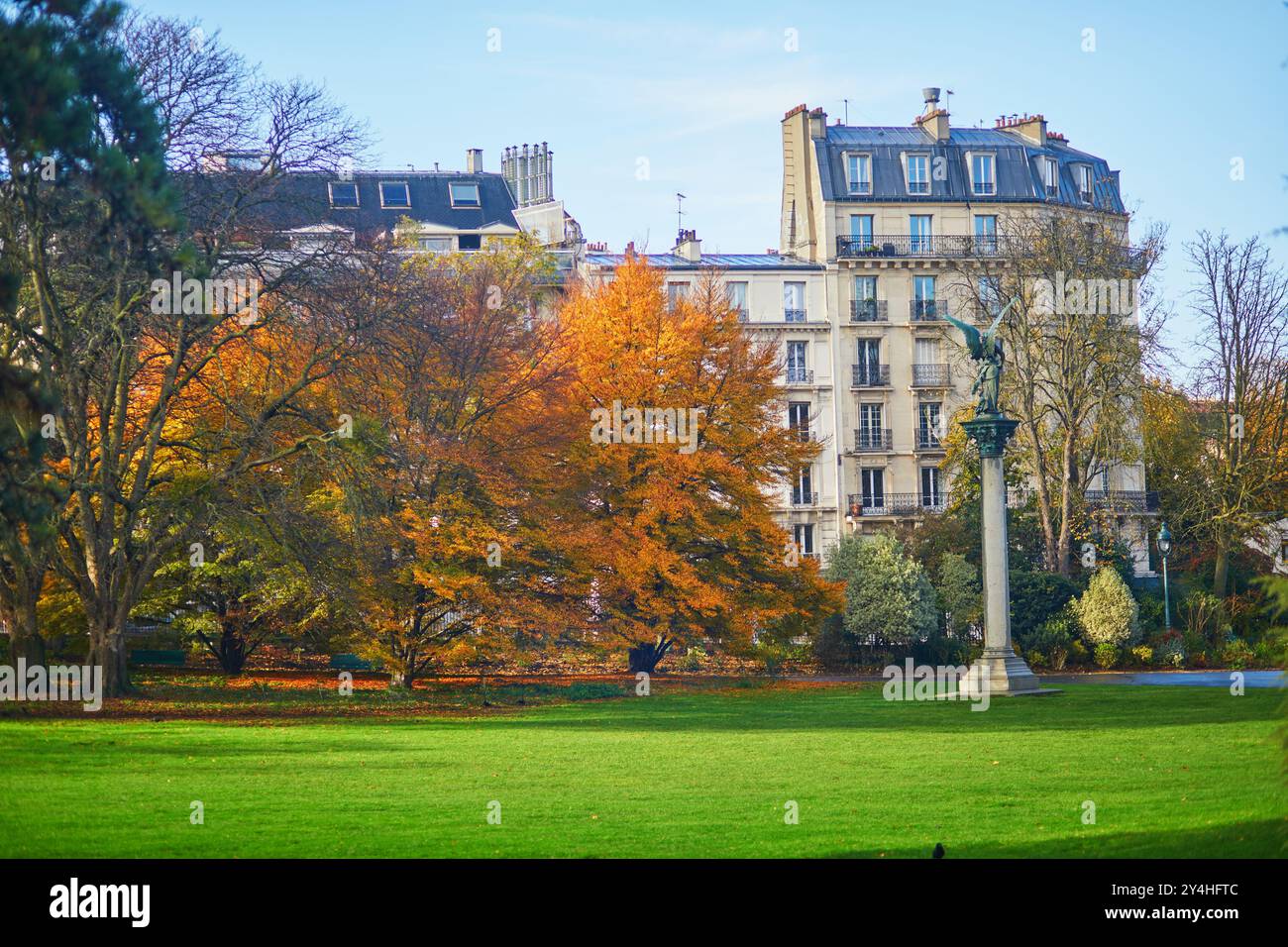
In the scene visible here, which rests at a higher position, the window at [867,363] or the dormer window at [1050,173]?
the dormer window at [1050,173]

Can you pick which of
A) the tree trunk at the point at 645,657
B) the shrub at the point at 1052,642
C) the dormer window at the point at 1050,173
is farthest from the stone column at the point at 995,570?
the dormer window at the point at 1050,173

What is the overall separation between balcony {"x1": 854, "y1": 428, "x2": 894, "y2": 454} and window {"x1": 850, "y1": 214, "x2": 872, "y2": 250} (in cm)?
934

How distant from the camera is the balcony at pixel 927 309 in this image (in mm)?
74688

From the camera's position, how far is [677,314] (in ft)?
155

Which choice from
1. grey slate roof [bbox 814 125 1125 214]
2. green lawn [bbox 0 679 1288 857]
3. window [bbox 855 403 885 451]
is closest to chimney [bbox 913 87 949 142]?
grey slate roof [bbox 814 125 1125 214]

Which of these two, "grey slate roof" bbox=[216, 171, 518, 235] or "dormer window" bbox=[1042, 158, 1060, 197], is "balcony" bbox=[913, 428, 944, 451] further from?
"grey slate roof" bbox=[216, 171, 518, 235]

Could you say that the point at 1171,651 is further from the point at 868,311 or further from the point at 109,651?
the point at 109,651

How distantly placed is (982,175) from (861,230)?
7.07 meters

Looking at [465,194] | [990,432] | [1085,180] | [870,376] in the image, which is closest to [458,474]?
[990,432]

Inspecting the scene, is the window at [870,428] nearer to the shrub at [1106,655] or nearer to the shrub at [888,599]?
the shrub at [888,599]

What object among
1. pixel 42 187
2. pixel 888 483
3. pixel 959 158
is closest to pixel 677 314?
pixel 42 187

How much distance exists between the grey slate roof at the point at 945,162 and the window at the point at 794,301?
483cm

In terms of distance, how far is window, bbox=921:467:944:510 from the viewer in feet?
243

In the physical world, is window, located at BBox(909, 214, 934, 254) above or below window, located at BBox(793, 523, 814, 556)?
above
